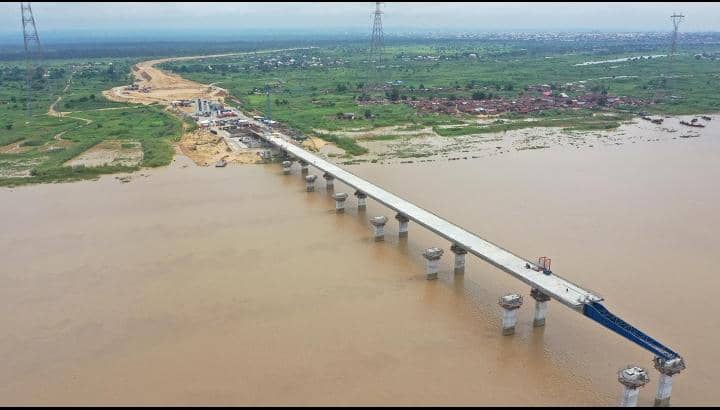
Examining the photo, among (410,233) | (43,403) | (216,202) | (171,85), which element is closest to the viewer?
(43,403)

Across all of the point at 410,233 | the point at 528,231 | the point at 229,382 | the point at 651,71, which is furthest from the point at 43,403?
the point at 651,71

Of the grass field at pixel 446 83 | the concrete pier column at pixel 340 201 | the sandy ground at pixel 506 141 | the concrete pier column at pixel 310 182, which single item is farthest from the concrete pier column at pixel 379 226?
the grass field at pixel 446 83

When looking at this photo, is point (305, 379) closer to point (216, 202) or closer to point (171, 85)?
point (216, 202)

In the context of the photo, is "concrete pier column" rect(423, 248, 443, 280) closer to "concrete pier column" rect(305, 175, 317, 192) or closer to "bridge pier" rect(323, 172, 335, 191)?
"bridge pier" rect(323, 172, 335, 191)

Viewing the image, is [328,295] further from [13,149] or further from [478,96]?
[478,96]

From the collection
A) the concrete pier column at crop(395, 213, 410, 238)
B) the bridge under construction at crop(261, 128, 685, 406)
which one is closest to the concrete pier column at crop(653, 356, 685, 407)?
the bridge under construction at crop(261, 128, 685, 406)
